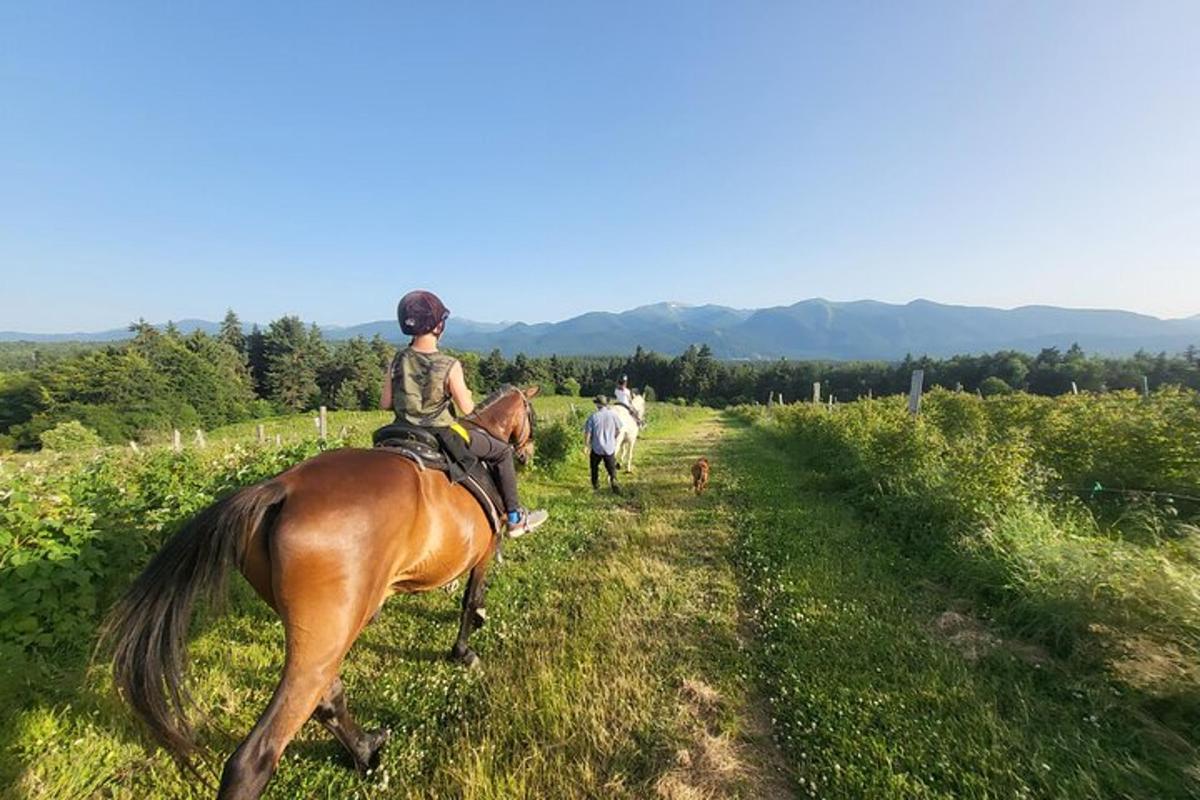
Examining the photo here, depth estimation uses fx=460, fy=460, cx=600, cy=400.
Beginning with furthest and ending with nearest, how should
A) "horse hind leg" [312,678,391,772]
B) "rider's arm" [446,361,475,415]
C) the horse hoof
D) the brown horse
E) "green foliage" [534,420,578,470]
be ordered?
"green foliage" [534,420,578,470]
the horse hoof
"rider's arm" [446,361,475,415]
"horse hind leg" [312,678,391,772]
the brown horse

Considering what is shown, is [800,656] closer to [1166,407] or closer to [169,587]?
[169,587]

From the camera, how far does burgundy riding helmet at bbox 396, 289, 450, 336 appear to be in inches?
149

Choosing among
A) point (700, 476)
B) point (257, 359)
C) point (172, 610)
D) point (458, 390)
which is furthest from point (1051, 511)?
point (257, 359)

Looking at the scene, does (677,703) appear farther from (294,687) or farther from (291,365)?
(291,365)

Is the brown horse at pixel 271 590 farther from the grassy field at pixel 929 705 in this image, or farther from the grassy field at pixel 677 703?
the grassy field at pixel 929 705

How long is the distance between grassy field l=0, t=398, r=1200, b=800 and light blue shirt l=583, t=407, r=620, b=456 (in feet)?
13.8

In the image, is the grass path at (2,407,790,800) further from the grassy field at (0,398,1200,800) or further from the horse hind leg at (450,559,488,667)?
the horse hind leg at (450,559,488,667)

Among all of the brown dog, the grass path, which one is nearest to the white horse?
the brown dog

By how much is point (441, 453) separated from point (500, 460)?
704 millimetres

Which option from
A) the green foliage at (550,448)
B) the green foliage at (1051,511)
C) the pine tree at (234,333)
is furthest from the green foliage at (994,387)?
the pine tree at (234,333)

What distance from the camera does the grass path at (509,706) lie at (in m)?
2.85

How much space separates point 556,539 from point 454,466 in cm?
371

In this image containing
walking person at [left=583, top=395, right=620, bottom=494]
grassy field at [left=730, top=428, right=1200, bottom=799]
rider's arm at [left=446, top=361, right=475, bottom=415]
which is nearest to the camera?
grassy field at [left=730, top=428, right=1200, bottom=799]

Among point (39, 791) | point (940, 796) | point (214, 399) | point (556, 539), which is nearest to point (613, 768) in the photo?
point (940, 796)
